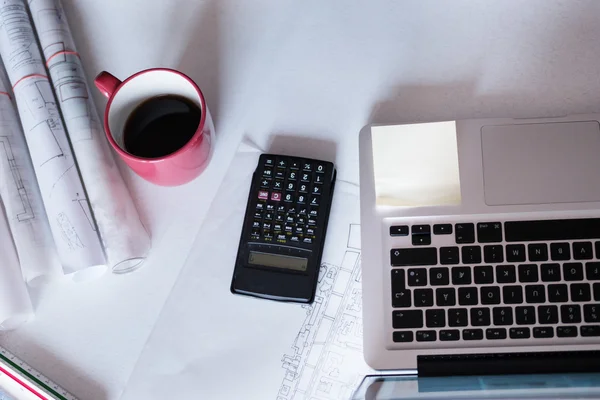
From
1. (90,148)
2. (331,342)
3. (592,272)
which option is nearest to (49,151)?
(90,148)

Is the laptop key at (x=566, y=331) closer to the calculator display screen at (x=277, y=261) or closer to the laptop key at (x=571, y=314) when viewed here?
the laptop key at (x=571, y=314)

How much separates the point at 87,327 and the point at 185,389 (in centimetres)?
13

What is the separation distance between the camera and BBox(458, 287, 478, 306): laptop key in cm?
61

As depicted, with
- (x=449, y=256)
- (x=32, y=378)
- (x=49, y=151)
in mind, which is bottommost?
(x=32, y=378)

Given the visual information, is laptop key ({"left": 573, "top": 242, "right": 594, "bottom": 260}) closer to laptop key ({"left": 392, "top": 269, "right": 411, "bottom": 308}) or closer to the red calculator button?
laptop key ({"left": 392, "top": 269, "right": 411, "bottom": 308})

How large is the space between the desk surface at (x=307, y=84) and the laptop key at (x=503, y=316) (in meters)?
0.21

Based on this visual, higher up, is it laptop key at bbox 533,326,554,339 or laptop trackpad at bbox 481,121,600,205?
laptop trackpad at bbox 481,121,600,205

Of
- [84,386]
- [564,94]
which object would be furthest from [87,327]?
[564,94]

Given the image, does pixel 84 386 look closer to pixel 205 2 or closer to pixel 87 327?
pixel 87 327

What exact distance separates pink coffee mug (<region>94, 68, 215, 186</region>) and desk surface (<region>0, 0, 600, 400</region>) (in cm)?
6

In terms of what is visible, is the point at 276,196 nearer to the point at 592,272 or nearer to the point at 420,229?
the point at 420,229

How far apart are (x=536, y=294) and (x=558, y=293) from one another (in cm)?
2

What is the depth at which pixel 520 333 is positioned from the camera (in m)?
0.60

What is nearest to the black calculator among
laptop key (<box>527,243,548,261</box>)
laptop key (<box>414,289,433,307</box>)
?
laptop key (<box>414,289,433,307</box>)
